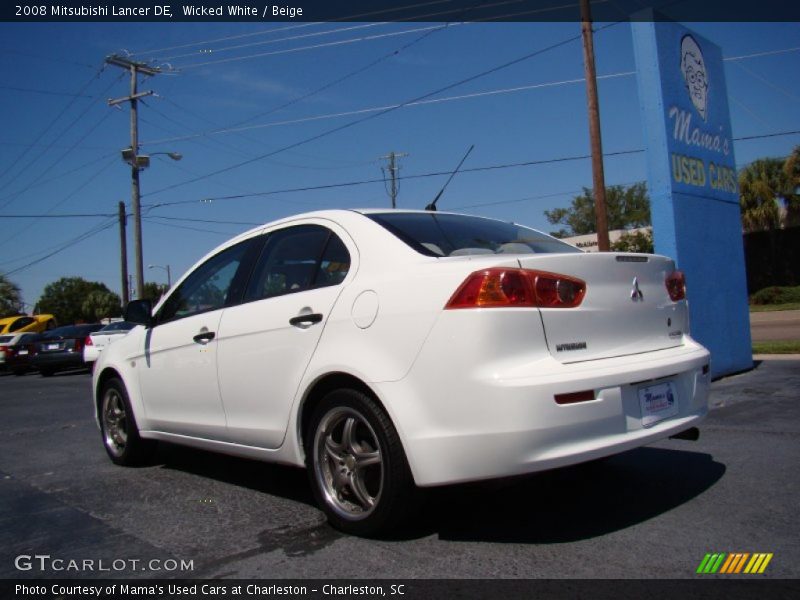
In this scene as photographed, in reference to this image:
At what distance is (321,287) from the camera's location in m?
3.70

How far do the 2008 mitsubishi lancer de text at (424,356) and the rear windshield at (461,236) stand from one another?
0.06 ft

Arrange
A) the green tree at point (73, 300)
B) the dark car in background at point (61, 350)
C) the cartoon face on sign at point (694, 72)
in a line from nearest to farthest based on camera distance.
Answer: the cartoon face on sign at point (694, 72)
the dark car in background at point (61, 350)
the green tree at point (73, 300)

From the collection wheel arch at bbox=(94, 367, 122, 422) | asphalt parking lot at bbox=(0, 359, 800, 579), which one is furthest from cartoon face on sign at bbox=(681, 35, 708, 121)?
wheel arch at bbox=(94, 367, 122, 422)

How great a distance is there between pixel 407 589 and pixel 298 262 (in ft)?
6.33

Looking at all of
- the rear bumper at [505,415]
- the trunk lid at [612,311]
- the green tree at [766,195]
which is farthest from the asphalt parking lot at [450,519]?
the green tree at [766,195]

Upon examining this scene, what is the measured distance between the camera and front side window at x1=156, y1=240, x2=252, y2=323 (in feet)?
14.7

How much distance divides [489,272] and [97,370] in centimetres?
395

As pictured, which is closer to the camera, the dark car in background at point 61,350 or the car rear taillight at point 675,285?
the car rear taillight at point 675,285

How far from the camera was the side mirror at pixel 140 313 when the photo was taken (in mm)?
5070

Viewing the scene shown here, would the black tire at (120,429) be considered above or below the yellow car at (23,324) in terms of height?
below

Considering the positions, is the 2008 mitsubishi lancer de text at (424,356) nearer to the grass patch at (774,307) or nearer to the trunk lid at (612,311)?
the trunk lid at (612,311)

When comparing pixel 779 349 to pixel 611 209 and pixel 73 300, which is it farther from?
pixel 73 300

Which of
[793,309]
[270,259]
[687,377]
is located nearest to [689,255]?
[687,377]

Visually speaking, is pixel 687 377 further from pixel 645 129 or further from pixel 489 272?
pixel 645 129
